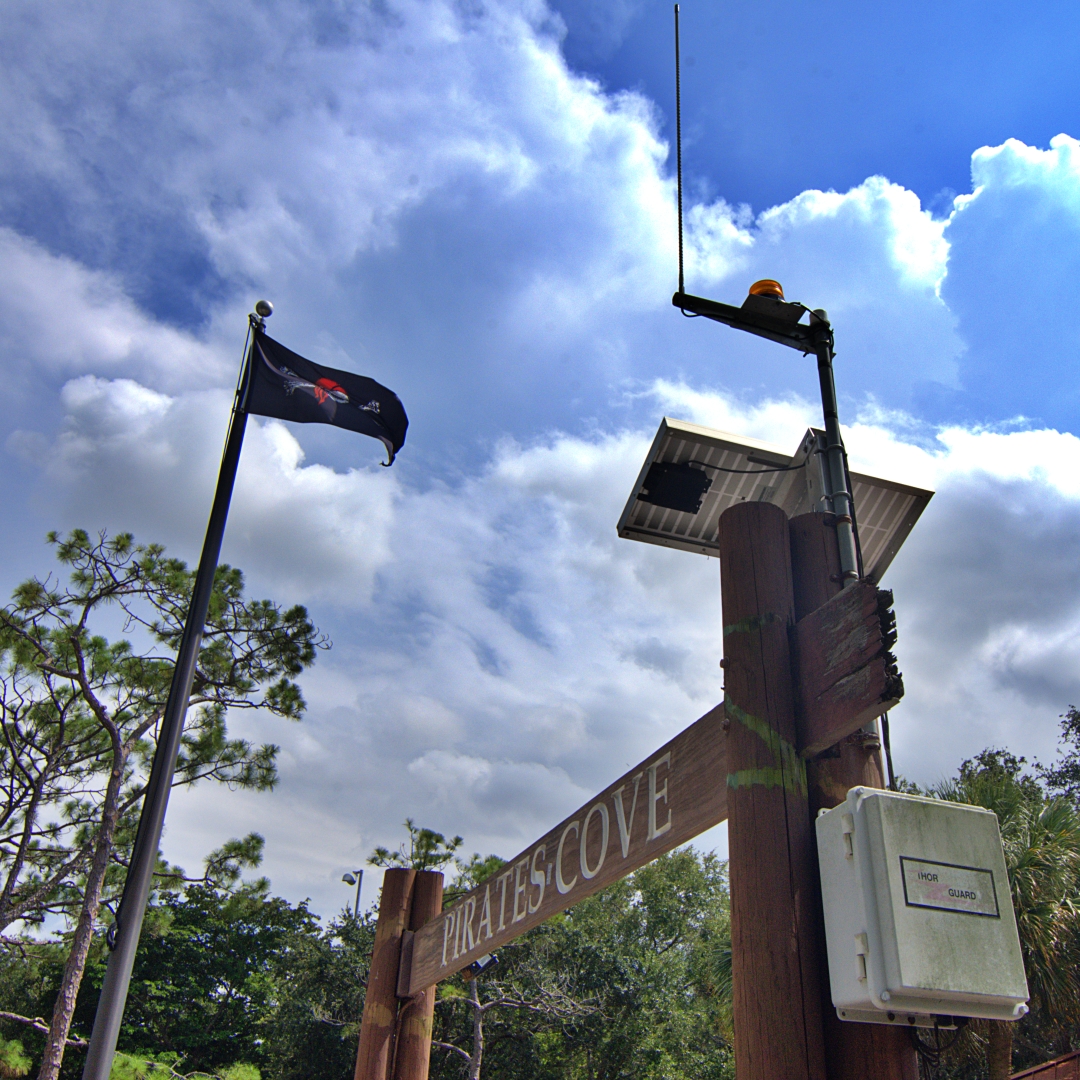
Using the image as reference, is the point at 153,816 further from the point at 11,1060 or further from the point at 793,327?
the point at 11,1060

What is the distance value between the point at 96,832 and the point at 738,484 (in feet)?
52.2

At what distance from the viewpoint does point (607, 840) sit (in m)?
2.67

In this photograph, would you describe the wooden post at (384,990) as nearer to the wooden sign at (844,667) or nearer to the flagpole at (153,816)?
the flagpole at (153,816)

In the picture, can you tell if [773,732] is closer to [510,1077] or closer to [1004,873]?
[1004,873]

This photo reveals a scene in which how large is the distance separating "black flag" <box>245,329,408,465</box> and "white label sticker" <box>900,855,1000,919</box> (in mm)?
5472

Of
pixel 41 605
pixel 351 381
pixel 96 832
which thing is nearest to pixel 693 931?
pixel 96 832

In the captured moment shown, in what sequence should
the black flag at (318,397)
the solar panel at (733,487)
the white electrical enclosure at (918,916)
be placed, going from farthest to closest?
the black flag at (318,397) < the solar panel at (733,487) < the white electrical enclosure at (918,916)

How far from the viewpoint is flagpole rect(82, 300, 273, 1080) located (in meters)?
3.91

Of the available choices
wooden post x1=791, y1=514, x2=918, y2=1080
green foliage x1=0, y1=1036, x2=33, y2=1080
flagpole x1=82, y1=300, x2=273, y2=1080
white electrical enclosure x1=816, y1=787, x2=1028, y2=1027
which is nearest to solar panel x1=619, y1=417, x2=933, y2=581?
wooden post x1=791, y1=514, x2=918, y2=1080

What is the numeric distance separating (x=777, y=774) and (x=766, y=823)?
10 centimetres

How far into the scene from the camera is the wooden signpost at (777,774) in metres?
1.62

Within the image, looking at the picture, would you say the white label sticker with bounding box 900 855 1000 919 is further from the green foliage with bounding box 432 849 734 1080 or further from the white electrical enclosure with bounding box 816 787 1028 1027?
the green foliage with bounding box 432 849 734 1080

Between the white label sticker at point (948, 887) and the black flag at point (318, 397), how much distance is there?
18.0 feet

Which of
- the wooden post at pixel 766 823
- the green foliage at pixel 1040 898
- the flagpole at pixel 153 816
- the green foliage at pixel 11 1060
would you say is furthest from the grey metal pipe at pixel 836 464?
the green foliage at pixel 11 1060
